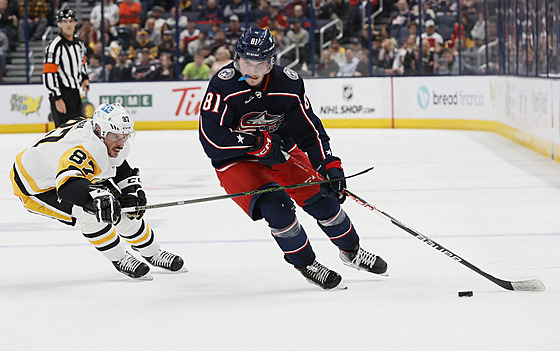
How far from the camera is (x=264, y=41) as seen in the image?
331cm

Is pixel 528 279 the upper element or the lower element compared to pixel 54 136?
lower

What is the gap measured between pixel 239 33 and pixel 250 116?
9.80 metres

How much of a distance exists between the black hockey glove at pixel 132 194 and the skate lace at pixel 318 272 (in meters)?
0.70

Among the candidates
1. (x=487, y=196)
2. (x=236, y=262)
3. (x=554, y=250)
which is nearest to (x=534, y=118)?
(x=487, y=196)

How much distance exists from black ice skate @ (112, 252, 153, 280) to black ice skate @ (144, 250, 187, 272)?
5.5 inches

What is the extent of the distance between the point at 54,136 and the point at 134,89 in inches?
363

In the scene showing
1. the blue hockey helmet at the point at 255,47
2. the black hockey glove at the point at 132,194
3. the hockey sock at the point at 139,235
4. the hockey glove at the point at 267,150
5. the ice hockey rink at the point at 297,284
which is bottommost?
the ice hockey rink at the point at 297,284

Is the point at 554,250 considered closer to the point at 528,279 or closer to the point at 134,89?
the point at 528,279

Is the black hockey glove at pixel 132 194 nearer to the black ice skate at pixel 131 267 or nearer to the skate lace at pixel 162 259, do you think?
the black ice skate at pixel 131 267

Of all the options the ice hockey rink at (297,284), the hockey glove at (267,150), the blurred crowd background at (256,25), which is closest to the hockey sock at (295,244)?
the ice hockey rink at (297,284)

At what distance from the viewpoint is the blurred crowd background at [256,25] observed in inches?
486

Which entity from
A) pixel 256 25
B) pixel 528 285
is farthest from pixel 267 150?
pixel 256 25

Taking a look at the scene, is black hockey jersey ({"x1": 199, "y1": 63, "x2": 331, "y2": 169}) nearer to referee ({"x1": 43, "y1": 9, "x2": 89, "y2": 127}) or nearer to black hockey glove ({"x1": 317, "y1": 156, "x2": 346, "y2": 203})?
black hockey glove ({"x1": 317, "y1": 156, "x2": 346, "y2": 203})

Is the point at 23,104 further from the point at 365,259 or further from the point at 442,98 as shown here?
the point at 365,259
